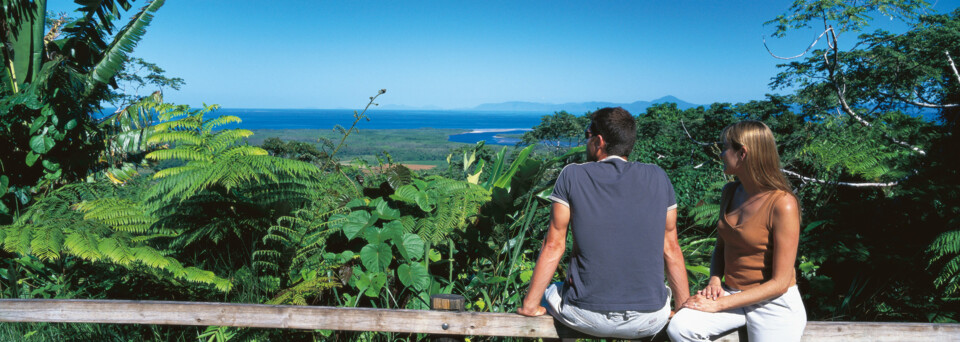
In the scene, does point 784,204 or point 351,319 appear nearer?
point 784,204

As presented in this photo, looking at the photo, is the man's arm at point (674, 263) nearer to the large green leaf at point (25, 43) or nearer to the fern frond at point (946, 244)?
the fern frond at point (946, 244)

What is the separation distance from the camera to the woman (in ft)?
6.02

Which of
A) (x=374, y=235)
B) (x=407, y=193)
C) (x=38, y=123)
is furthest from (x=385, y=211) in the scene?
(x=38, y=123)

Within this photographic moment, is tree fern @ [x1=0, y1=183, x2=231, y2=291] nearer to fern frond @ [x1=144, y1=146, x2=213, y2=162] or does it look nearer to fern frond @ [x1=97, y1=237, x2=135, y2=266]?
fern frond @ [x1=97, y1=237, x2=135, y2=266]

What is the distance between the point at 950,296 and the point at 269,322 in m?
3.73

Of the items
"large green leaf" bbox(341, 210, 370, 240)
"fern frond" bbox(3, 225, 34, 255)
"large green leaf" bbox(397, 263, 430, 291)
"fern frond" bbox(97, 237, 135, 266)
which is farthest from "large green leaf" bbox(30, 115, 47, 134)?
"large green leaf" bbox(397, 263, 430, 291)

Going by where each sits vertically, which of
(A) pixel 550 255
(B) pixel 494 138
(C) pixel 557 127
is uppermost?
(A) pixel 550 255

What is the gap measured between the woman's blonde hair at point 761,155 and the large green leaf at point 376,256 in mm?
1905

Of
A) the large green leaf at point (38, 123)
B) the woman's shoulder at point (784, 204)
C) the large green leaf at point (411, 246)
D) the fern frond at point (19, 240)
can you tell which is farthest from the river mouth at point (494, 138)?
the woman's shoulder at point (784, 204)

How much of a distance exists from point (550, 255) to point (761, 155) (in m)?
0.89

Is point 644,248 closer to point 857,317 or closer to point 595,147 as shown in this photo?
point 595,147

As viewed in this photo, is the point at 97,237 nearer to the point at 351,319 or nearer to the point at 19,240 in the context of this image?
the point at 19,240

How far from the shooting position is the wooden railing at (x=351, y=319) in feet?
6.64

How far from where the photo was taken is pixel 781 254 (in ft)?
6.00
